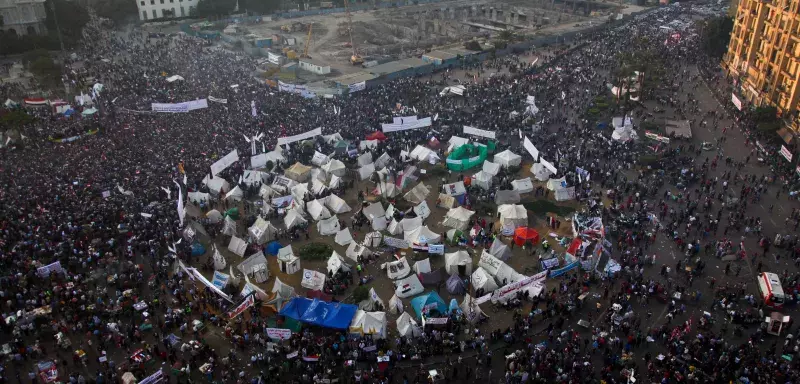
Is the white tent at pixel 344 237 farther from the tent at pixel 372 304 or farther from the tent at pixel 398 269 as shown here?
the tent at pixel 372 304

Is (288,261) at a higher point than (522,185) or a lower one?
lower

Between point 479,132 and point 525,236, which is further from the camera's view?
point 479,132

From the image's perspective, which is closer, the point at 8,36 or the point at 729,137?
the point at 729,137

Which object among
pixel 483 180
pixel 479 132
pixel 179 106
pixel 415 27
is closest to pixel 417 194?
pixel 483 180

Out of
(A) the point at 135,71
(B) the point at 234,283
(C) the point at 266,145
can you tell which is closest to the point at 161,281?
(B) the point at 234,283

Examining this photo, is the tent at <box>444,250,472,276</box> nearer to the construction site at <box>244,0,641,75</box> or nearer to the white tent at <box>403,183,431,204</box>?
the white tent at <box>403,183,431,204</box>

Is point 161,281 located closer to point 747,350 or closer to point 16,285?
point 16,285

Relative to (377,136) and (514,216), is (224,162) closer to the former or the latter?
(377,136)
